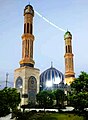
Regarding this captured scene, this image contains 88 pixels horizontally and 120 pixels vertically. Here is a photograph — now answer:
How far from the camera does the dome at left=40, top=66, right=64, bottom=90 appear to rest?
3581 inches

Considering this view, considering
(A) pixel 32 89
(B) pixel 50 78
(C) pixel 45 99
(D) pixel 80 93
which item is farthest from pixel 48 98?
(B) pixel 50 78

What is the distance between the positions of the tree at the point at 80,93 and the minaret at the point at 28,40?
24.7 metres

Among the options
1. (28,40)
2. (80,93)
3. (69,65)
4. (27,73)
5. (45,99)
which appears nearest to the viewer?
(80,93)

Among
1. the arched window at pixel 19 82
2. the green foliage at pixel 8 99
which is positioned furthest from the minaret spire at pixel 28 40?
the green foliage at pixel 8 99

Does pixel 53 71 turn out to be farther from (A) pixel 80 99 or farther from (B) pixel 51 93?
(A) pixel 80 99

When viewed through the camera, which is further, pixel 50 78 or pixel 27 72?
pixel 50 78

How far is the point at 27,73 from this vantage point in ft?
205

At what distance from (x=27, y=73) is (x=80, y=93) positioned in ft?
90.3

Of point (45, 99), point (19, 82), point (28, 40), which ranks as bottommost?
point (45, 99)

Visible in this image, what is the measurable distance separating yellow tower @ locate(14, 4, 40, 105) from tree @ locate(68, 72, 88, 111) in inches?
886

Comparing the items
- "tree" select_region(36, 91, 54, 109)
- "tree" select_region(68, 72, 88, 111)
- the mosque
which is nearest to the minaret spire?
the mosque

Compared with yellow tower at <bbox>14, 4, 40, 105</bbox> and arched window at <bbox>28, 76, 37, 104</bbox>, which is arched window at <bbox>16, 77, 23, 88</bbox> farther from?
arched window at <bbox>28, 76, 37, 104</bbox>

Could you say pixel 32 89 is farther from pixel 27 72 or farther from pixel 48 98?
pixel 48 98

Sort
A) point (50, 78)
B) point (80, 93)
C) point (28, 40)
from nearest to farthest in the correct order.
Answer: point (80, 93)
point (28, 40)
point (50, 78)
